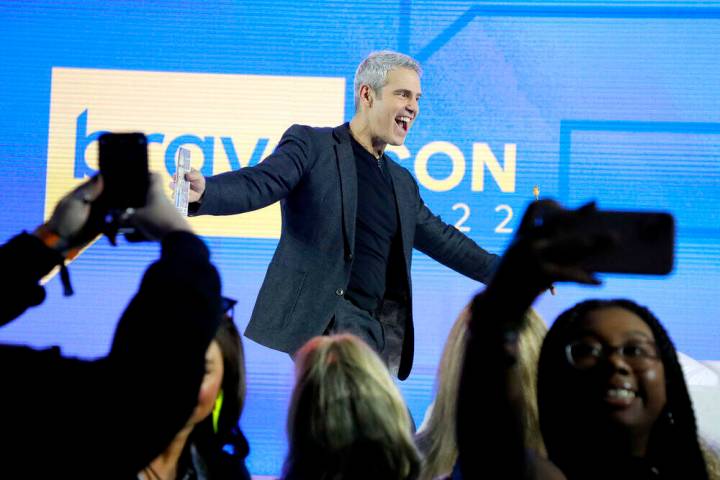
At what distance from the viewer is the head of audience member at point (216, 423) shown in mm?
1691

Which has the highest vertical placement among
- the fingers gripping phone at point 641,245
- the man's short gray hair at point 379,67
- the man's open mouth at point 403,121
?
the man's short gray hair at point 379,67

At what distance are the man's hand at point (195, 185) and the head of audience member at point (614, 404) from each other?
1287 millimetres

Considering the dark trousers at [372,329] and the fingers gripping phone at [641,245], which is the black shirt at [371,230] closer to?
the dark trousers at [372,329]

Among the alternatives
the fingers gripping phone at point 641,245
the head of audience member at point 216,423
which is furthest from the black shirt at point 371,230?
the fingers gripping phone at point 641,245

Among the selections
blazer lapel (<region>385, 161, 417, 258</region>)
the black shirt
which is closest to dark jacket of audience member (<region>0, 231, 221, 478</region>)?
the black shirt

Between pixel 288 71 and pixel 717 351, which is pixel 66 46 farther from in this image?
pixel 717 351

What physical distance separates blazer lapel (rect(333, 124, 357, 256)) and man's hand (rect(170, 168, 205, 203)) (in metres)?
0.50

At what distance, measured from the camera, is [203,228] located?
386cm

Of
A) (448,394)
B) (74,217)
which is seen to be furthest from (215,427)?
(74,217)

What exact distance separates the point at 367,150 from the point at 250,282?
1.00 meters

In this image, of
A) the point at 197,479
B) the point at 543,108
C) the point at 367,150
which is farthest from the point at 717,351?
the point at 197,479

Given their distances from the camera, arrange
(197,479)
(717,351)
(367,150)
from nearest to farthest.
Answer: (197,479) → (367,150) → (717,351)

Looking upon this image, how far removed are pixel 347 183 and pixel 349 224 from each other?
14 cm

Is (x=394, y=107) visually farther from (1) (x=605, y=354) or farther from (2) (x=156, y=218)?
(2) (x=156, y=218)
